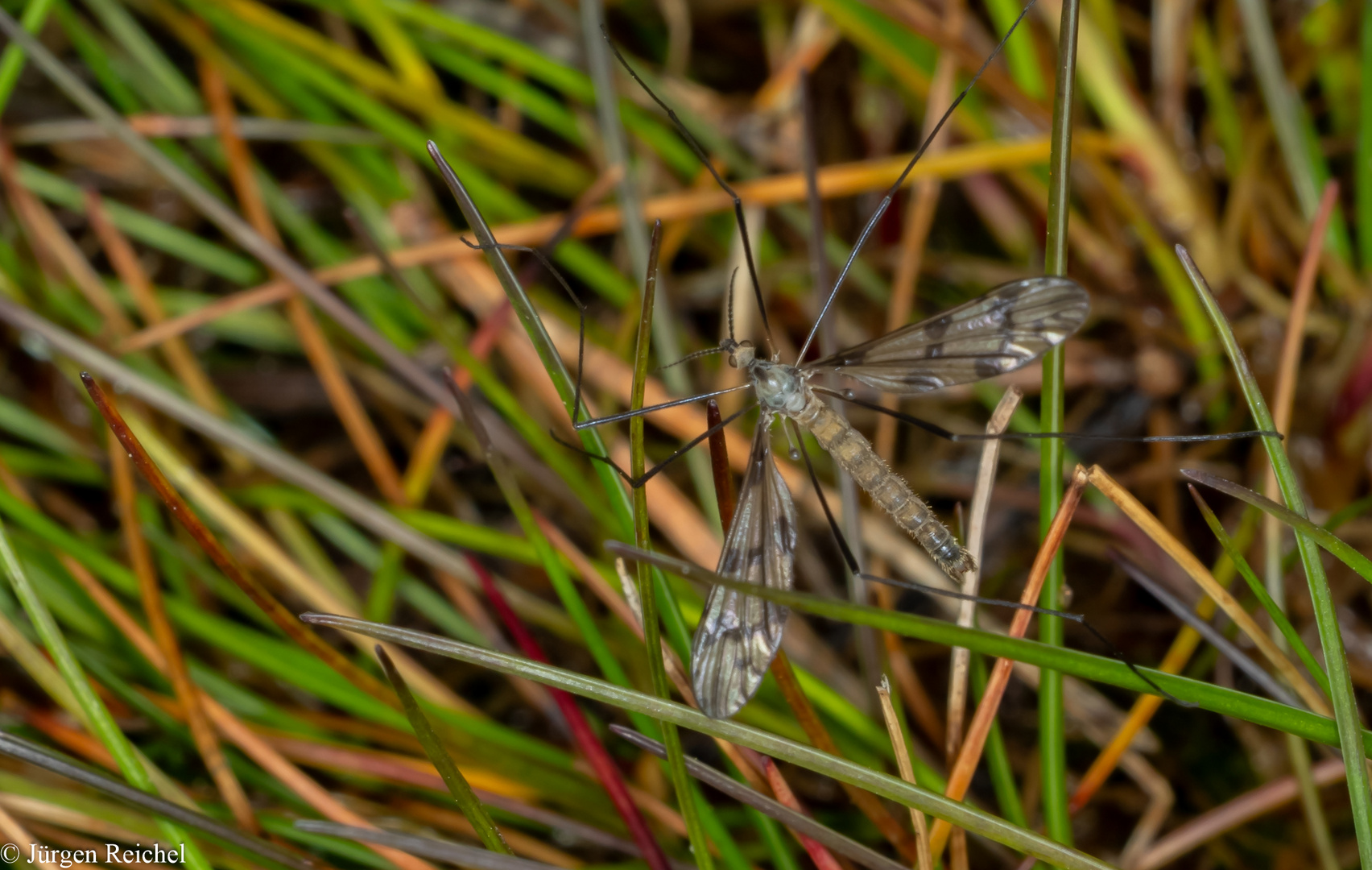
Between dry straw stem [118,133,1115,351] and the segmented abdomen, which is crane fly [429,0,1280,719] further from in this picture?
dry straw stem [118,133,1115,351]

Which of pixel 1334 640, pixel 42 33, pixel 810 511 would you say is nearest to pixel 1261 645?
pixel 1334 640

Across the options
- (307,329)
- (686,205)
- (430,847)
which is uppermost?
(686,205)

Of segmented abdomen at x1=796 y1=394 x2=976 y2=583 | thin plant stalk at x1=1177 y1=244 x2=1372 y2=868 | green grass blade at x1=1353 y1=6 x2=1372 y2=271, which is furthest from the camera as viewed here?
green grass blade at x1=1353 y1=6 x2=1372 y2=271

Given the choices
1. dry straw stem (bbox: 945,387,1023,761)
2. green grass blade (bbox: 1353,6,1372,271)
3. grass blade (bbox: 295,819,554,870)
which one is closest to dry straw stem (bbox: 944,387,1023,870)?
dry straw stem (bbox: 945,387,1023,761)

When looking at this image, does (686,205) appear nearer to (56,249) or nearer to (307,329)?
(307,329)

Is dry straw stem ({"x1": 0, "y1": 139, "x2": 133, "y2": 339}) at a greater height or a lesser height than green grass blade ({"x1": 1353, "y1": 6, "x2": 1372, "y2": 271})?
lesser

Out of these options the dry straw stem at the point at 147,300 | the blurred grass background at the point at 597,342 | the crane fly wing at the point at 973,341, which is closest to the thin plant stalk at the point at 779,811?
the blurred grass background at the point at 597,342

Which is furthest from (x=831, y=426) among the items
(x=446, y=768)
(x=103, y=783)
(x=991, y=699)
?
(x=103, y=783)
